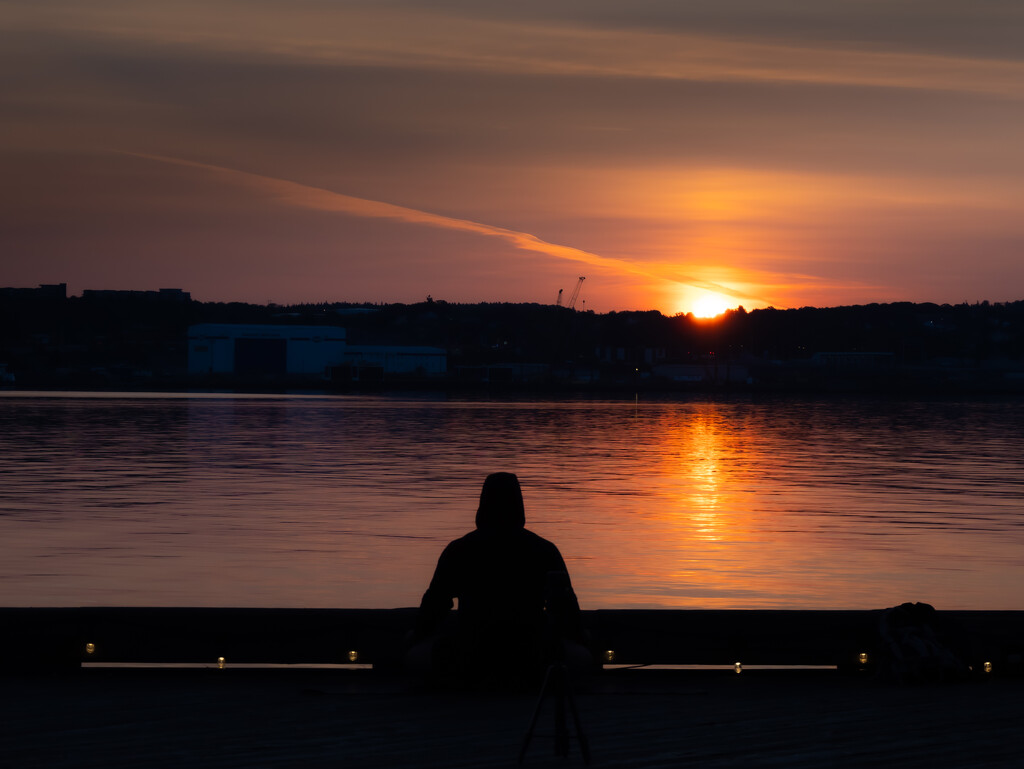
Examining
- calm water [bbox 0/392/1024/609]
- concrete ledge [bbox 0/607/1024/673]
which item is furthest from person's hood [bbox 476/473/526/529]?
calm water [bbox 0/392/1024/609]

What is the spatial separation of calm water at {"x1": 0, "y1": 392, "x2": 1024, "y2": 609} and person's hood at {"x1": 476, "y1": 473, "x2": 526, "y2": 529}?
39.6ft

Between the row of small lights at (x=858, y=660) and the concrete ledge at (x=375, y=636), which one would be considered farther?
the row of small lights at (x=858, y=660)

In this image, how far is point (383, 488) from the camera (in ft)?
146

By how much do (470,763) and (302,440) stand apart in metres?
74.6

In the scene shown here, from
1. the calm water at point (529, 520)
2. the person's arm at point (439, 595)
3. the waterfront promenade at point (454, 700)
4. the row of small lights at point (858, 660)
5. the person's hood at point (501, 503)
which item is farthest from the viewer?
the calm water at point (529, 520)

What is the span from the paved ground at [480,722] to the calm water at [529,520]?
431 inches

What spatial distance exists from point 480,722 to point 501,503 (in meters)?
1.48

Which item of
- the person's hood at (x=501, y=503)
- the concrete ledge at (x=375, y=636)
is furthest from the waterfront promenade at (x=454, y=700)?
the person's hood at (x=501, y=503)

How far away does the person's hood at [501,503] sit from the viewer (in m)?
9.03

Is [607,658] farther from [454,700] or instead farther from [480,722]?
[480,722]

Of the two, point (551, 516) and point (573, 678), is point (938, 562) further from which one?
point (573, 678)

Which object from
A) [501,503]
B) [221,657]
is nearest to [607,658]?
[501,503]

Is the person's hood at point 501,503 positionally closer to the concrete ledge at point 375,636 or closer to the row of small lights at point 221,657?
the concrete ledge at point 375,636

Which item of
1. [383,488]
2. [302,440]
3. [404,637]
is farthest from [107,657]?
[302,440]
